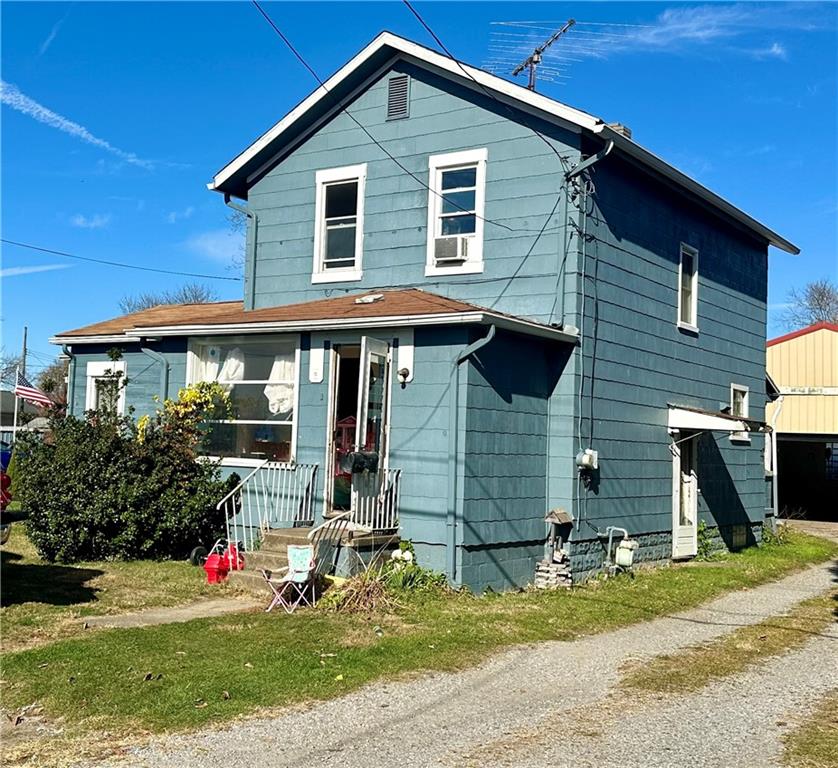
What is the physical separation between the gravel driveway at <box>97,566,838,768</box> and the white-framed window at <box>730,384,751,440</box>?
927cm

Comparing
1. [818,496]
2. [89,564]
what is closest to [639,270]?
[89,564]

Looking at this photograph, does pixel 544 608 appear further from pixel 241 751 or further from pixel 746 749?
pixel 241 751

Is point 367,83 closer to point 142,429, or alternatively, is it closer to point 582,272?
point 582,272

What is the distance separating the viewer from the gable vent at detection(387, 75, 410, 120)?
13828 millimetres

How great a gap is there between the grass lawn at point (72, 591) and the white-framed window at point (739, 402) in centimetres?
1056

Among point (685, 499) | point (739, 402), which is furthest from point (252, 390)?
point (739, 402)

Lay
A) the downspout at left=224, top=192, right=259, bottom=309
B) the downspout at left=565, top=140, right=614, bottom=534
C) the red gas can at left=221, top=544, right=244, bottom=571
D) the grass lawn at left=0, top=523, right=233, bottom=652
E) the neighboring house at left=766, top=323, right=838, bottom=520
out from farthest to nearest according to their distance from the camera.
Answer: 1. the neighboring house at left=766, top=323, right=838, bottom=520
2. the downspout at left=224, top=192, right=259, bottom=309
3. the downspout at left=565, top=140, right=614, bottom=534
4. the red gas can at left=221, top=544, right=244, bottom=571
5. the grass lawn at left=0, top=523, right=233, bottom=652

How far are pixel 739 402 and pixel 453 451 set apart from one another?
9.00 meters

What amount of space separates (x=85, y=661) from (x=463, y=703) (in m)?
3.05

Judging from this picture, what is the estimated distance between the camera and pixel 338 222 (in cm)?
1433

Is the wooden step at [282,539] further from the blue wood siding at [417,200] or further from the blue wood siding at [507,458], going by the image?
the blue wood siding at [417,200]

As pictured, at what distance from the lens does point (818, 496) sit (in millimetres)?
30766

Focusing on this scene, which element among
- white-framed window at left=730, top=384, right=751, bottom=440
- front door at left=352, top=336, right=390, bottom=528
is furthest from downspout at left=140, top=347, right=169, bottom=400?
white-framed window at left=730, top=384, right=751, bottom=440

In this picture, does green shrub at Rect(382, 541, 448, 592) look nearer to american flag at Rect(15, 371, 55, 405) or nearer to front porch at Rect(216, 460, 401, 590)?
front porch at Rect(216, 460, 401, 590)
